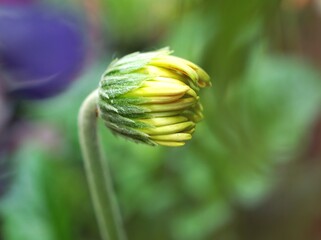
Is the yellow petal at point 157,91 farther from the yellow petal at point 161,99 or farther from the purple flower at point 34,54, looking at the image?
the purple flower at point 34,54

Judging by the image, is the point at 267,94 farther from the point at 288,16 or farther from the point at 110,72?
the point at 110,72

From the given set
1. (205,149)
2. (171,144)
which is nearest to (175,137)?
(171,144)

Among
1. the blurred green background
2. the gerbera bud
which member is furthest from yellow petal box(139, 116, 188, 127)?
the blurred green background

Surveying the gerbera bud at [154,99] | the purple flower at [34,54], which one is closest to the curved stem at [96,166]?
the gerbera bud at [154,99]

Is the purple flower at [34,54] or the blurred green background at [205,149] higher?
the purple flower at [34,54]

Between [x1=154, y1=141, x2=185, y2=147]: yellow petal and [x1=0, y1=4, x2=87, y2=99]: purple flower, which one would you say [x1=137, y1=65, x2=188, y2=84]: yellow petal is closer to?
[x1=154, y1=141, x2=185, y2=147]: yellow petal

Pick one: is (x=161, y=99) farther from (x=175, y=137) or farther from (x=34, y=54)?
(x=34, y=54)
